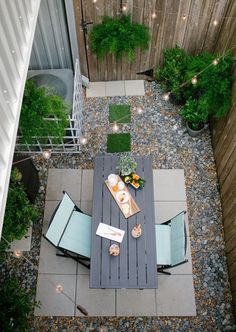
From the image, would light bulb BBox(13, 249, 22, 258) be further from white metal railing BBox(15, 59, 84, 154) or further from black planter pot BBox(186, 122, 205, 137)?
black planter pot BBox(186, 122, 205, 137)

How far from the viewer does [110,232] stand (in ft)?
13.1

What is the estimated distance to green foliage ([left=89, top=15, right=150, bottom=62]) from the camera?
4.68 meters

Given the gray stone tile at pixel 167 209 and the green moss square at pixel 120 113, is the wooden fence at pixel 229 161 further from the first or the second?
the green moss square at pixel 120 113

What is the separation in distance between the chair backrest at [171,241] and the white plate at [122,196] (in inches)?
21.7

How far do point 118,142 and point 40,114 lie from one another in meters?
1.46

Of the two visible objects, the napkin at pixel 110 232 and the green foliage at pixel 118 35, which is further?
the green foliage at pixel 118 35

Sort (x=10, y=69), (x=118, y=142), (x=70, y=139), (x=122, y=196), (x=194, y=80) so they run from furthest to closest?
1. (x=118, y=142)
2. (x=70, y=139)
3. (x=194, y=80)
4. (x=122, y=196)
5. (x=10, y=69)

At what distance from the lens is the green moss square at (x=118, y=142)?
5.29 m

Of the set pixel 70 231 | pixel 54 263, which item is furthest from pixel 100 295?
pixel 70 231

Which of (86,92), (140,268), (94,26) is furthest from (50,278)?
(94,26)

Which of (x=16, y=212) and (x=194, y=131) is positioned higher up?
(x=194, y=131)

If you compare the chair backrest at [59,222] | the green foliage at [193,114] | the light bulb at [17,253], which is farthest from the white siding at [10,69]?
the green foliage at [193,114]

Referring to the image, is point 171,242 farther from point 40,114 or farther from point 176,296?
point 40,114

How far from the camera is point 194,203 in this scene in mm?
4945
